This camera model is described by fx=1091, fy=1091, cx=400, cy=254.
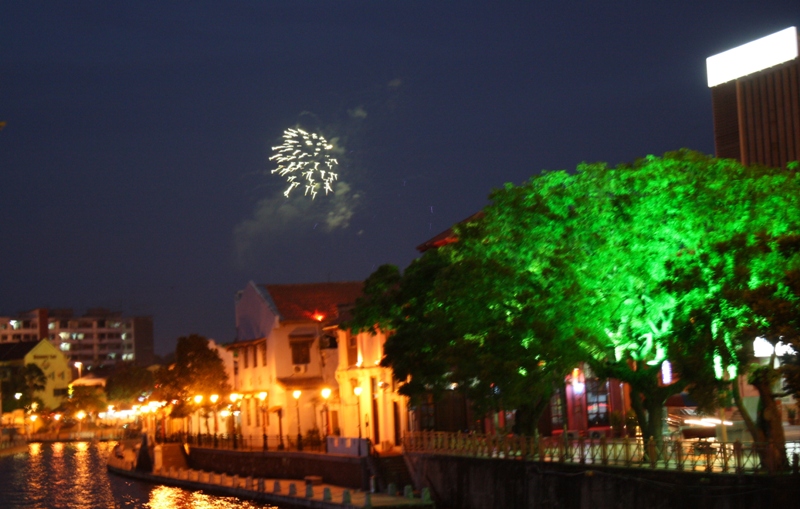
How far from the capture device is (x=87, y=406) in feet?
432

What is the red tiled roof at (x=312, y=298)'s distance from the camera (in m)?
63.3

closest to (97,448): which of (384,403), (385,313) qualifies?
(384,403)

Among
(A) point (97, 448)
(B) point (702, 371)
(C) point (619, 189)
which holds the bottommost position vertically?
(A) point (97, 448)

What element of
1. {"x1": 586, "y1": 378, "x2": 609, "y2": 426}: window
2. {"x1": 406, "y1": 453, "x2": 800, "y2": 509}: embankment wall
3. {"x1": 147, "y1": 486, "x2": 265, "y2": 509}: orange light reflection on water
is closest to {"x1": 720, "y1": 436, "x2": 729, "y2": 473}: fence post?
{"x1": 406, "y1": 453, "x2": 800, "y2": 509}: embankment wall

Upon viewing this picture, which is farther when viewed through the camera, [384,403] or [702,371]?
[384,403]

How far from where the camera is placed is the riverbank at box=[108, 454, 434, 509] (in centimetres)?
3566

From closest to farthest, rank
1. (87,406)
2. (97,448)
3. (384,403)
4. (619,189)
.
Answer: (619,189) → (384,403) → (97,448) → (87,406)

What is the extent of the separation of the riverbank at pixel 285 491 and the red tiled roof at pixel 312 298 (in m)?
11.2

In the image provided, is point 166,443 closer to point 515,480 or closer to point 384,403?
point 384,403

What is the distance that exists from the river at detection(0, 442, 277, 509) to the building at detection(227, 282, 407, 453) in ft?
23.6

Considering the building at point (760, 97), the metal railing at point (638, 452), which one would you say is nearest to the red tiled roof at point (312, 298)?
the building at point (760, 97)

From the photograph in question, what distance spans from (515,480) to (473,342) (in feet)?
13.8

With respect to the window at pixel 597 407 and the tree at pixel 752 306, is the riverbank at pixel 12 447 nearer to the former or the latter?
the window at pixel 597 407

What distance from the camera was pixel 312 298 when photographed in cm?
6500
